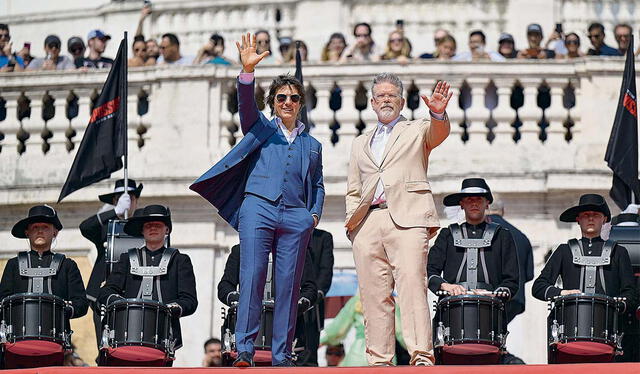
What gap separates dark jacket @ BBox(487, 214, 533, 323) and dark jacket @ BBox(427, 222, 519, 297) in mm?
668

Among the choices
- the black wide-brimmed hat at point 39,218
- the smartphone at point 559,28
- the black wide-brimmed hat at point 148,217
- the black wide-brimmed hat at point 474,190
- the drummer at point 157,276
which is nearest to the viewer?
the black wide-brimmed hat at point 474,190

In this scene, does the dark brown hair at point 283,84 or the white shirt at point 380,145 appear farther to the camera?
the white shirt at point 380,145

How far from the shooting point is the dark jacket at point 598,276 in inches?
631

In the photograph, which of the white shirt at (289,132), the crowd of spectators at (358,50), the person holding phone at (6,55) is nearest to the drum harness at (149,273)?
the white shirt at (289,132)

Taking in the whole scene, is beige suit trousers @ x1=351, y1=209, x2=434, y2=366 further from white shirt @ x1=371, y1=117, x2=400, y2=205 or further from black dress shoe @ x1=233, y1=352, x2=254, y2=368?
black dress shoe @ x1=233, y1=352, x2=254, y2=368

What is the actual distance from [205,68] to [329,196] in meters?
1.73

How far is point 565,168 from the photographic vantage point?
20.1 m

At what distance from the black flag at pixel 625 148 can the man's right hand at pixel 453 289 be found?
3.24 metres

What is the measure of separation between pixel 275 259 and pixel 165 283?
1762mm

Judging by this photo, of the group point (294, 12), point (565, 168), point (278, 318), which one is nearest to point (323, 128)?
point (565, 168)

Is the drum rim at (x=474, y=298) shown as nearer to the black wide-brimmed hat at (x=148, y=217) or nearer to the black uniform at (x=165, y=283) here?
the black uniform at (x=165, y=283)

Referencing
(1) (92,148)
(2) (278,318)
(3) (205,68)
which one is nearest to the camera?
(2) (278,318)

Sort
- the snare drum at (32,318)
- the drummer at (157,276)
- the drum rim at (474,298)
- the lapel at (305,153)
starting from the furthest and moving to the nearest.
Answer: the drummer at (157,276) → the snare drum at (32,318) → the drum rim at (474,298) → the lapel at (305,153)

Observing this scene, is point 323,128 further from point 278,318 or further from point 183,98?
point 278,318
